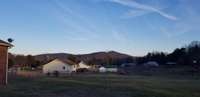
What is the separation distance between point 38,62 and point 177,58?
4737 cm

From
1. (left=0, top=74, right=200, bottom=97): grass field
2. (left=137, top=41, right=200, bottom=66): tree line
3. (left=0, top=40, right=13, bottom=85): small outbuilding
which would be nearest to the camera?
(left=0, top=74, right=200, bottom=97): grass field

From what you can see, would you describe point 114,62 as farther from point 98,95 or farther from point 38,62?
point 98,95

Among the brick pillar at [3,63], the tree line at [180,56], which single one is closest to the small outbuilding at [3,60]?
the brick pillar at [3,63]

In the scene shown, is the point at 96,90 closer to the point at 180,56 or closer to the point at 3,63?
the point at 3,63

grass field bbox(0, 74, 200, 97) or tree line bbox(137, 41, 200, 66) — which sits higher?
tree line bbox(137, 41, 200, 66)

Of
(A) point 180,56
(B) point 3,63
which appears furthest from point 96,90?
(A) point 180,56

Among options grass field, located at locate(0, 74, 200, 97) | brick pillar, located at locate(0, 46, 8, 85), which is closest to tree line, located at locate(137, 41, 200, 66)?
grass field, located at locate(0, 74, 200, 97)

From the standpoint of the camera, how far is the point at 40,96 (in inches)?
744

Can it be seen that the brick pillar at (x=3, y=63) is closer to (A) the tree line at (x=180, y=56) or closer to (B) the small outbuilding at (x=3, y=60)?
(B) the small outbuilding at (x=3, y=60)

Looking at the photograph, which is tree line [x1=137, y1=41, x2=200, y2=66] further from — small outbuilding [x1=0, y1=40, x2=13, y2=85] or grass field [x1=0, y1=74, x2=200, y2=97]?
small outbuilding [x1=0, y1=40, x2=13, y2=85]

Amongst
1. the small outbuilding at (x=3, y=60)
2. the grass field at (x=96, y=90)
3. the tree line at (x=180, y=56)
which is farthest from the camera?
the tree line at (x=180, y=56)

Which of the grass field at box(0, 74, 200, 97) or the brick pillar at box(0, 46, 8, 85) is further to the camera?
the brick pillar at box(0, 46, 8, 85)

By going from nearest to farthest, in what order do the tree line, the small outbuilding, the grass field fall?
the grass field → the small outbuilding → the tree line

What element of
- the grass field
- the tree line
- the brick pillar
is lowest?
the grass field
